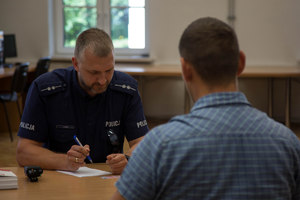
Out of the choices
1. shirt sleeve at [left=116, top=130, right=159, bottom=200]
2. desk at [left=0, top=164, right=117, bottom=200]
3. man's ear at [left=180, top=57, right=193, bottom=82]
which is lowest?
desk at [left=0, top=164, right=117, bottom=200]

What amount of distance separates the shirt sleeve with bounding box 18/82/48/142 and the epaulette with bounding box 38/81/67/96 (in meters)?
0.02

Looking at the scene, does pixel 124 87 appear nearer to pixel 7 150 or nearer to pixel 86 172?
pixel 86 172

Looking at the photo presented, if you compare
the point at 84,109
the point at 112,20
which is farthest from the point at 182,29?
the point at 84,109

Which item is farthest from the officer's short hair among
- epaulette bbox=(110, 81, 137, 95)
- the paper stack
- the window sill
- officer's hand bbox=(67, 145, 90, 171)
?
the window sill

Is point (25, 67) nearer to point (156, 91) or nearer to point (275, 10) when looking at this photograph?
point (156, 91)

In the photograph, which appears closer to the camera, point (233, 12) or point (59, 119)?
point (59, 119)

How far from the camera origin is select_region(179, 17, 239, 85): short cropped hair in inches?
43.9

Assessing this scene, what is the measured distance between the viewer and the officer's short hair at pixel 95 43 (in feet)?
7.06

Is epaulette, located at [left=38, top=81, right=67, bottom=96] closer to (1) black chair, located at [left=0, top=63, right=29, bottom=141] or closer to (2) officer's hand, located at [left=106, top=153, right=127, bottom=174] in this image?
(2) officer's hand, located at [left=106, top=153, right=127, bottom=174]

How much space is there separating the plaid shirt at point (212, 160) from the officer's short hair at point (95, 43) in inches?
42.9

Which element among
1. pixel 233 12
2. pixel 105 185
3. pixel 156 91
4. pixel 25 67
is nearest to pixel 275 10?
pixel 233 12

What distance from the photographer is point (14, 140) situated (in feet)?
18.8

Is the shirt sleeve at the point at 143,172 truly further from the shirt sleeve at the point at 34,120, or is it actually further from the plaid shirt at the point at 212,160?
the shirt sleeve at the point at 34,120

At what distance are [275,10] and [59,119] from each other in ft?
16.9
